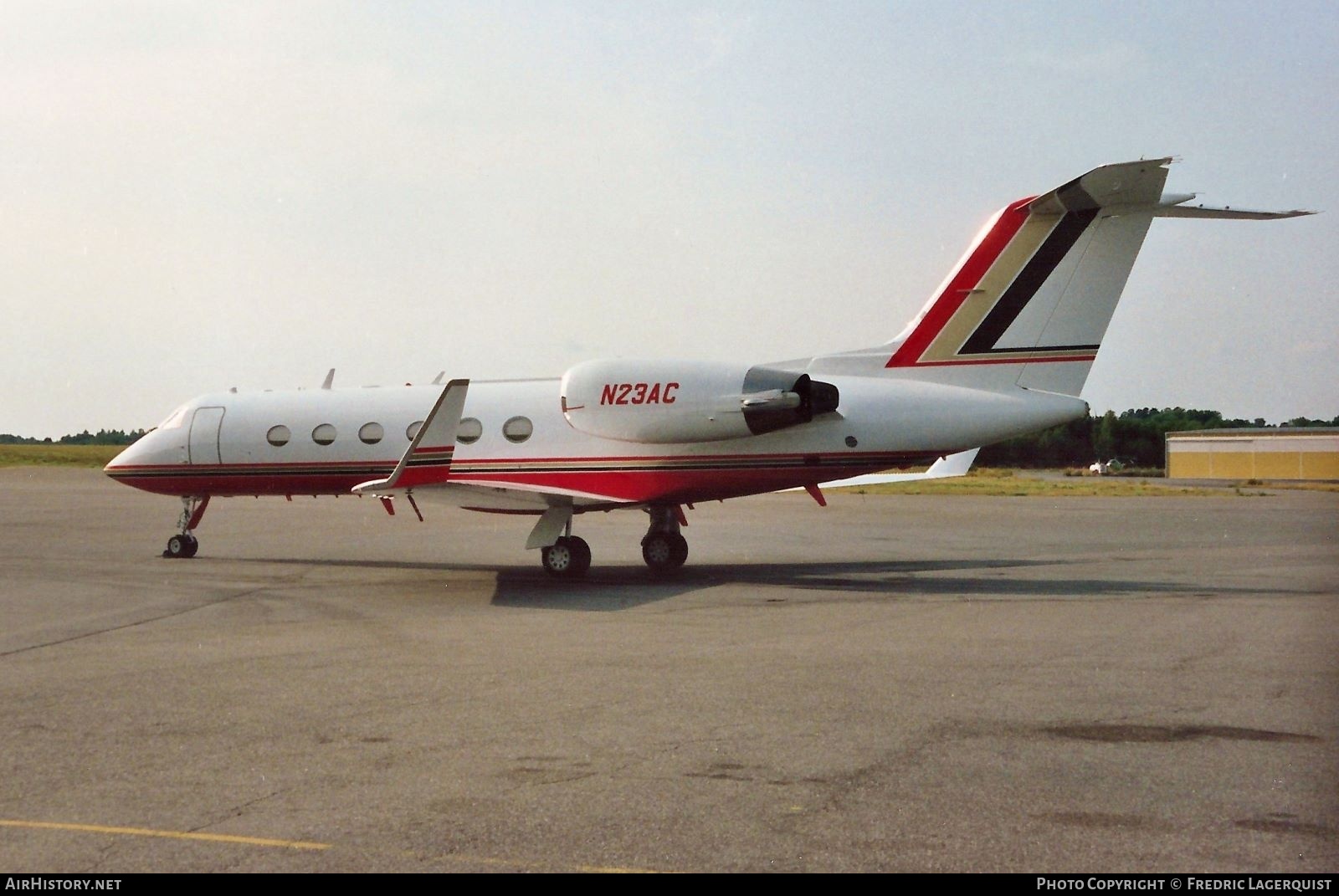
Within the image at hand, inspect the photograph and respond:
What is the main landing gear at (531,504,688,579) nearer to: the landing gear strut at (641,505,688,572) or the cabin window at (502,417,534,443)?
the landing gear strut at (641,505,688,572)

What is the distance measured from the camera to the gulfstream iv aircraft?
1579 centimetres

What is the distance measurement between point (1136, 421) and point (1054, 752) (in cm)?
7888

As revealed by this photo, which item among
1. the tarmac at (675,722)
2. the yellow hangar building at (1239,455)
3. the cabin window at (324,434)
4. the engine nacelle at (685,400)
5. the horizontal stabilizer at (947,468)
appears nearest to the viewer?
the tarmac at (675,722)

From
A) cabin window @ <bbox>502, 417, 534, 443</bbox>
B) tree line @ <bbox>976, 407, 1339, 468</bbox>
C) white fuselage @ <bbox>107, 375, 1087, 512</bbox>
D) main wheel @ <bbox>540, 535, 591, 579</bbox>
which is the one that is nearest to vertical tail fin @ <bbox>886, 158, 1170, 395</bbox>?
white fuselage @ <bbox>107, 375, 1087, 512</bbox>

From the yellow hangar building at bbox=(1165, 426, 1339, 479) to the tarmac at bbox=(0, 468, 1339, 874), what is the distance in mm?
20281

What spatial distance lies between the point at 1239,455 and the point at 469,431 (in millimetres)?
46580

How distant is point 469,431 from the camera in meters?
19.0

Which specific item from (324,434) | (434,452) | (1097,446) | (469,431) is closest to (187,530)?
(324,434)

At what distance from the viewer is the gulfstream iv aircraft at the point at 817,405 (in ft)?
51.8

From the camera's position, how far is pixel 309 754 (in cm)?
678

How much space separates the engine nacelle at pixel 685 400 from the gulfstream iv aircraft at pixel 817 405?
2 cm

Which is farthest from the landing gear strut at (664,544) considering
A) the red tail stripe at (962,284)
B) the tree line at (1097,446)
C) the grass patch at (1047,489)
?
the tree line at (1097,446)

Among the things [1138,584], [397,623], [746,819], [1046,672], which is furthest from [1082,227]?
[746,819]

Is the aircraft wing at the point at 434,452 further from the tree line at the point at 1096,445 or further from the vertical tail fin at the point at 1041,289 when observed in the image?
the tree line at the point at 1096,445
